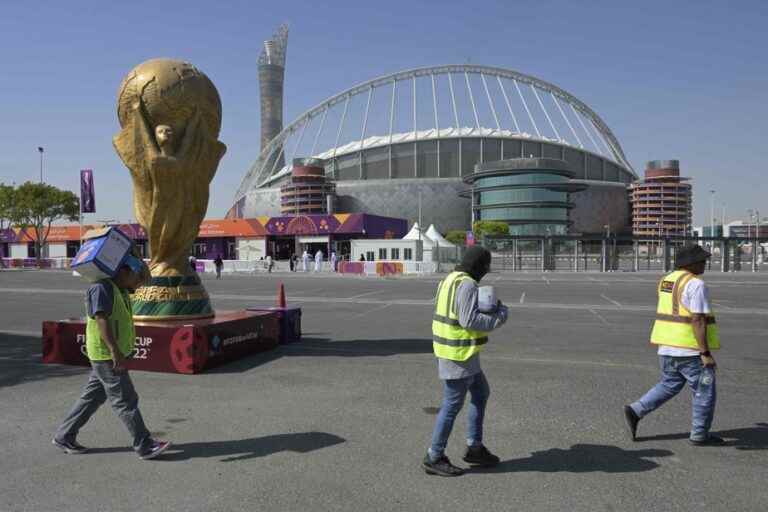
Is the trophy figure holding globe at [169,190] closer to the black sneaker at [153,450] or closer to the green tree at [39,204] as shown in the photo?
the black sneaker at [153,450]

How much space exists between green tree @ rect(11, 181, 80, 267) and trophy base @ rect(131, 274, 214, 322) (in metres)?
55.0

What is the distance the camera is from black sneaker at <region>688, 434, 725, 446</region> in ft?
16.0

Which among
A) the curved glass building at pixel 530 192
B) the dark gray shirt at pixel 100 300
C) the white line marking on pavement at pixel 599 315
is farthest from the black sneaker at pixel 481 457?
the curved glass building at pixel 530 192

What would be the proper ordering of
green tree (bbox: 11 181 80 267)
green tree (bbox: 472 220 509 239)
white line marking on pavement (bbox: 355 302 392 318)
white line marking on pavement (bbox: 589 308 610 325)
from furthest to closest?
green tree (bbox: 472 220 509 239)
green tree (bbox: 11 181 80 267)
white line marking on pavement (bbox: 355 302 392 318)
white line marking on pavement (bbox: 589 308 610 325)

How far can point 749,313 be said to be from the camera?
1524 centimetres

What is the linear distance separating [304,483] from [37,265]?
62.0 metres

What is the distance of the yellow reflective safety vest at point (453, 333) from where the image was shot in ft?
13.6

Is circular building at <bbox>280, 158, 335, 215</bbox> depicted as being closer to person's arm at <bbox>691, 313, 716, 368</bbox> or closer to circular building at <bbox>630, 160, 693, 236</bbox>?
circular building at <bbox>630, 160, 693, 236</bbox>

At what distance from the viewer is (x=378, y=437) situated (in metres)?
5.13

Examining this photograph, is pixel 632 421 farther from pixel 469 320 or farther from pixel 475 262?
pixel 475 262

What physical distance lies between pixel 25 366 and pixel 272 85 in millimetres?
164045

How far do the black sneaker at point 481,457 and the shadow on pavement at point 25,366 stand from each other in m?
6.02

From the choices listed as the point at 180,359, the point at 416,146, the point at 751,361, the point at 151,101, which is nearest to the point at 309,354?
the point at 180,359

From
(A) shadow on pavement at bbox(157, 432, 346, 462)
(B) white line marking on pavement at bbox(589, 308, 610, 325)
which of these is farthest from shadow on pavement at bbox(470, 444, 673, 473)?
(B) white line marking on pavement at bbox(589, 308, 610, 325)
